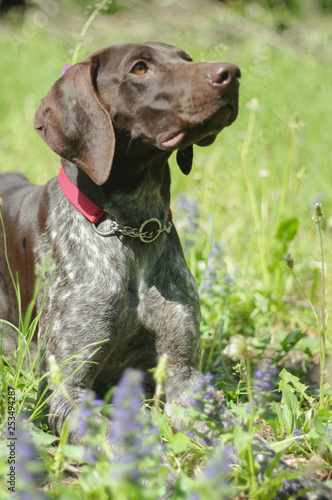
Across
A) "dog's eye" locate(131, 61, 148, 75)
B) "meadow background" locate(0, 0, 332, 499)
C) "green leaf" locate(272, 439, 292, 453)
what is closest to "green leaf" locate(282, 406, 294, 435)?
"meadow background" locate(0, 0, 332, 499)

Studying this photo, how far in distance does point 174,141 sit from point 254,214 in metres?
1.73

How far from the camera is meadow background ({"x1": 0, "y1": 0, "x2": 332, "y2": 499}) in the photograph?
2.53 m

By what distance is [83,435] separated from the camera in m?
2.46

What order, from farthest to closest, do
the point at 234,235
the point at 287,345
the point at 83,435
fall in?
the point at 234,235 < the point at 287,345 < the point at 83,435

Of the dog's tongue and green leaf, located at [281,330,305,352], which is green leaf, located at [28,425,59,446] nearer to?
the dog's tongue

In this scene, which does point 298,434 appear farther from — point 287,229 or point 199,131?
point 287,229

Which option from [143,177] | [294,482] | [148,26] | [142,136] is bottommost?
[148,26]

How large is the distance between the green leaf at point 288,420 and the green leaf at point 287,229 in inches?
70.0

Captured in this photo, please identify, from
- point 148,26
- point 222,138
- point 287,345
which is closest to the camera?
point 287,345

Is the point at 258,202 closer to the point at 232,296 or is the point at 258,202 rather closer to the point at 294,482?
the point at 232,296


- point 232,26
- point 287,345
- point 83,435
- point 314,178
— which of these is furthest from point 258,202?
point 232,26

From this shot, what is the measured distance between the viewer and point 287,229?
4117mm

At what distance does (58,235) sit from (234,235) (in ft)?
7.03

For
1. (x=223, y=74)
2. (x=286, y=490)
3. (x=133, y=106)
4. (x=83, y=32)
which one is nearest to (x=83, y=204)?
(x=133, y=106)
